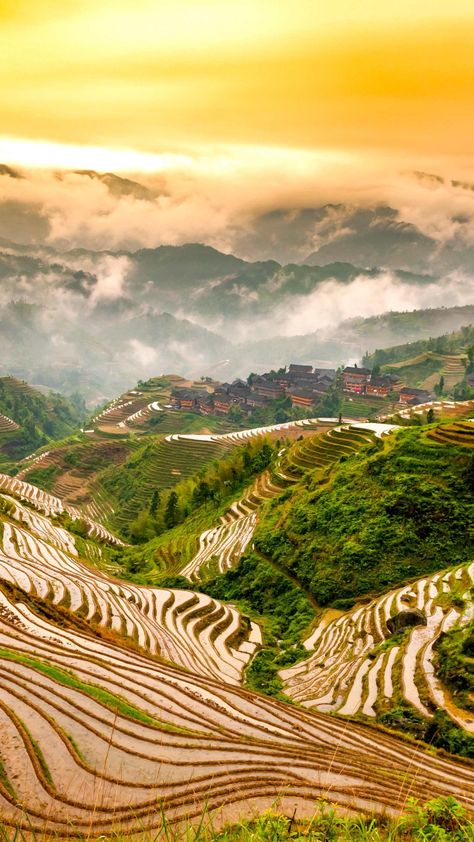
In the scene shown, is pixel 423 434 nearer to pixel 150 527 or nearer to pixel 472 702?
pixel 472 702

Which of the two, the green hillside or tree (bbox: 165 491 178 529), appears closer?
tree (bbox: 165 491 178 529)

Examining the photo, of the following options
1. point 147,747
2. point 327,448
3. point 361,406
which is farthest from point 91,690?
point 361,406

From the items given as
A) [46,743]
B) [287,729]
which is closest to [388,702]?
[287,729]

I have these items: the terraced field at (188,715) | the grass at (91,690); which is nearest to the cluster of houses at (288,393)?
the terraced field at (188,715)

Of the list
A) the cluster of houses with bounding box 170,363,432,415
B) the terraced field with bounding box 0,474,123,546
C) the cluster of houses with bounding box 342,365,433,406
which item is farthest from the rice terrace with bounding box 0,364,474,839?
the cluster of houses with bounding box 170,363,432,415

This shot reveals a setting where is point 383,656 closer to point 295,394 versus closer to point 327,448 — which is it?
point 327,448

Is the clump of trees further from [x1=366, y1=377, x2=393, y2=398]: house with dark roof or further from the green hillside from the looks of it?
[x1=366, y1=377, x2=393, y2=398]: house with dark roof
